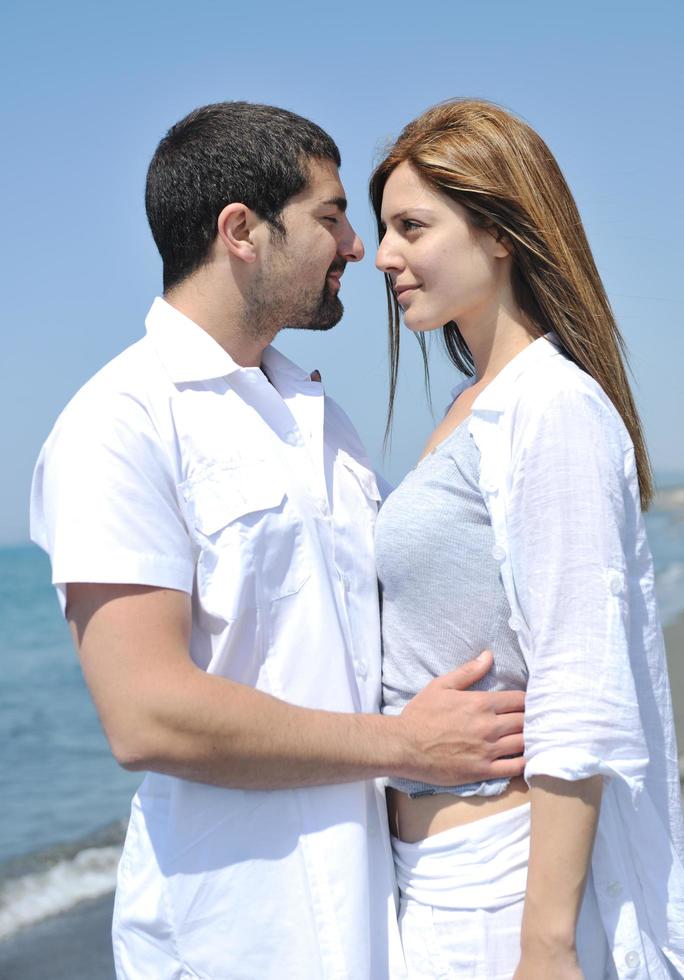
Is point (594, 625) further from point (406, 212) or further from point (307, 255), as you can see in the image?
point (307, 255)

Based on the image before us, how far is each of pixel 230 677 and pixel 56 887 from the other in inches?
205

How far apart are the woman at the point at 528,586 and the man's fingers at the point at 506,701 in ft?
0.16

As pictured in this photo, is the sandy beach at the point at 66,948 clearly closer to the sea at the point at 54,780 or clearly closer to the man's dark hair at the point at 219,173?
the sea at the point at 54,780

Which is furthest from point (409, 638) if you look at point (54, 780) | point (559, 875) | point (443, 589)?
point (54, 780)

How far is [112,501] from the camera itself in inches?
86.2

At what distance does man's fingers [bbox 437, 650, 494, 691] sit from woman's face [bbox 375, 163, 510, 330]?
2.58 ft

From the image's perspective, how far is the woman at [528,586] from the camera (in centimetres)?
210

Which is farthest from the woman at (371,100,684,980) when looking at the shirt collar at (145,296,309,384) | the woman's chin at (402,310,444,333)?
the shirt collar at (145,296,309,384)

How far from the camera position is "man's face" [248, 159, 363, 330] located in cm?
279

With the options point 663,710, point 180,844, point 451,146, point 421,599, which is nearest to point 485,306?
point 451,146

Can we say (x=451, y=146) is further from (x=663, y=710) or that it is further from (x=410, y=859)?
(x=410, y=859)

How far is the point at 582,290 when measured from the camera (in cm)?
244

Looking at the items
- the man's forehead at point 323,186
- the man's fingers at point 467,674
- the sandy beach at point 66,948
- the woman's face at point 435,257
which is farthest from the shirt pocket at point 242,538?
the sandy beach at point 66,948

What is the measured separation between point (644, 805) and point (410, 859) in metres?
0.49
